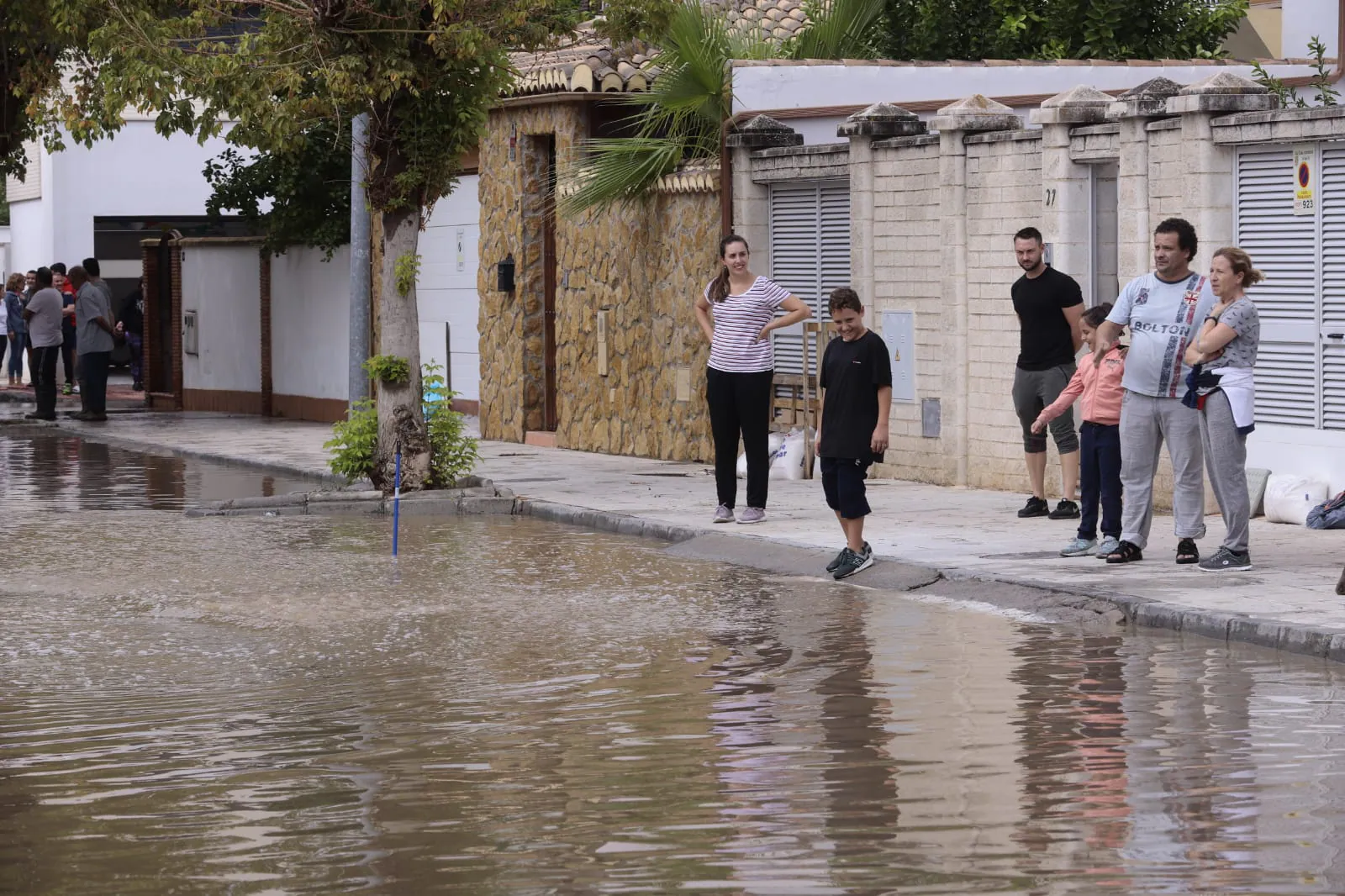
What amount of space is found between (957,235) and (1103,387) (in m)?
4.17

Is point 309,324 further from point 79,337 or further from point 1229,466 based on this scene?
point 1229,466

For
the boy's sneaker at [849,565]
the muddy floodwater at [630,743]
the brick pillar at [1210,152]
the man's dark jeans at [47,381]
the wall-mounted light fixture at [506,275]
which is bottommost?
the muddy floodwater at [630,743]

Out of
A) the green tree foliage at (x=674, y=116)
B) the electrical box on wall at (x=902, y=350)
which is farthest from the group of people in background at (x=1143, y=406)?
the green tree foliage at (x=674, y=116)

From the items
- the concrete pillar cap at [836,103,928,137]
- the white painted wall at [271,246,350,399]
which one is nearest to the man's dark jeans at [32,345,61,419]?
the white painted wall at [271,246,350,399]

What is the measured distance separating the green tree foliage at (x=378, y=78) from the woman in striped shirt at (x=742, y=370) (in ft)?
8.80

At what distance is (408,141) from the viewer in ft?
55.8

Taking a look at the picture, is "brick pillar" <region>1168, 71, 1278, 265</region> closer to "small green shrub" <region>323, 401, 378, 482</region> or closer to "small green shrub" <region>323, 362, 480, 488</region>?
"small green shrub" <region>323, 362, 480, 488</region>

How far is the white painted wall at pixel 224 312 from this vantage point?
2875 centimetres

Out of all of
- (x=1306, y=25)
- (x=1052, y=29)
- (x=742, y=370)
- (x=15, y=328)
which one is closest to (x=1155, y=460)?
(x=742, y=370)

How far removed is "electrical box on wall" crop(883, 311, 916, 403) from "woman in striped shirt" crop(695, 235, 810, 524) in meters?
2.46

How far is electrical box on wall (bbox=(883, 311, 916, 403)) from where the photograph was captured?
17484mm

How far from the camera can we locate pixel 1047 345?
14.7 meters

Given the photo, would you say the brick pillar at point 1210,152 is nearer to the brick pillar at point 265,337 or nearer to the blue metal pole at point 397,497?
the blue metal pole at point 397,497

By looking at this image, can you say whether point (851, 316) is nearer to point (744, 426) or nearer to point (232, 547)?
point (744, 426)
